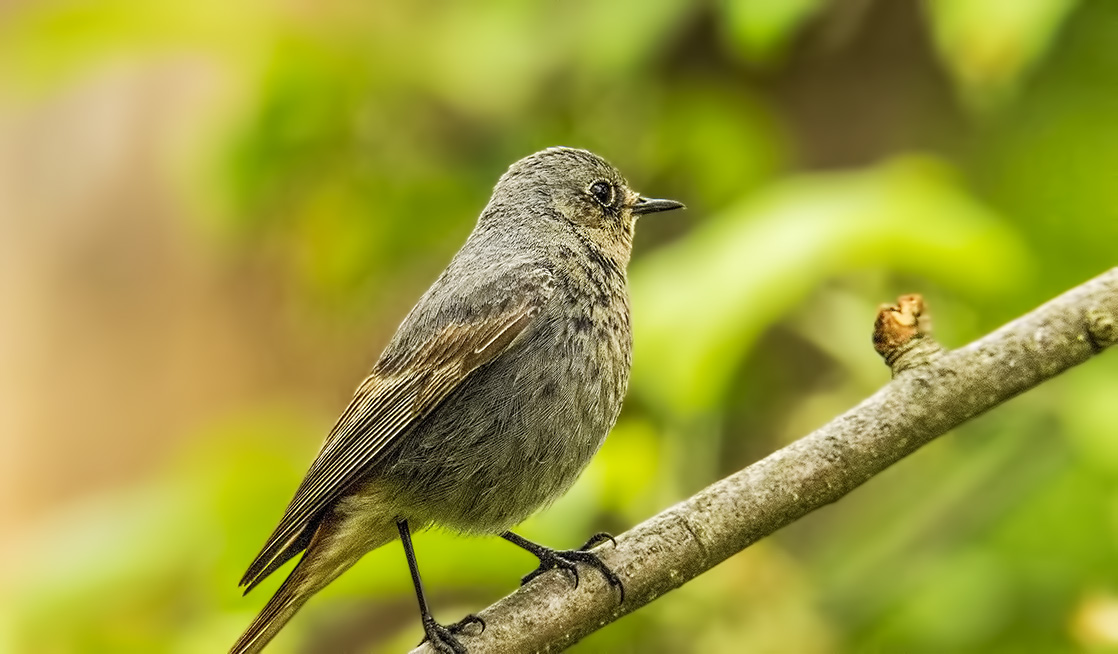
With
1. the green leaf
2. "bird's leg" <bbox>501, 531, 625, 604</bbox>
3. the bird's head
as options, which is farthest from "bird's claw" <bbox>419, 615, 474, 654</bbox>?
the bird's head

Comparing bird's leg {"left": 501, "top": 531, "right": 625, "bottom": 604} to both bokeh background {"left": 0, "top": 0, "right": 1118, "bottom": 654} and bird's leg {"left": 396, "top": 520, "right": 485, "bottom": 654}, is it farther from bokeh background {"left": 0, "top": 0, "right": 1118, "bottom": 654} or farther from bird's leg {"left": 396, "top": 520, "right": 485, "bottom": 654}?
bird's leg {"left": 396, "top": 520, "right": 485, "bottom": 654}

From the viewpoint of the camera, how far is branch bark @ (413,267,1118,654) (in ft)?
9.28

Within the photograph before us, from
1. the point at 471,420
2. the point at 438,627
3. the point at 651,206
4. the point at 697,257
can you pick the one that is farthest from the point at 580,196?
the point at 438,627

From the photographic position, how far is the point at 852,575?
12.5ft

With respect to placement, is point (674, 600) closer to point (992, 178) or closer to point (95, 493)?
point (992, 178)

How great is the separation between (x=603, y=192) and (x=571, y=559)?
4.41 ft

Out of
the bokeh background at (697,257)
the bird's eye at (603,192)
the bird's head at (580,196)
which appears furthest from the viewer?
the bird's eye at (603,192)

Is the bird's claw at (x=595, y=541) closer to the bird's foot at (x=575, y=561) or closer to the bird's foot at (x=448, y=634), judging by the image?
the bird's foot at (x=575, y=561)

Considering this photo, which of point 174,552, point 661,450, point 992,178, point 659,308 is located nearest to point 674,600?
point 661,450

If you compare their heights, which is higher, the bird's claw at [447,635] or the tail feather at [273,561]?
the tail feather at [273,561]

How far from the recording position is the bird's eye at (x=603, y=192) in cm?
391

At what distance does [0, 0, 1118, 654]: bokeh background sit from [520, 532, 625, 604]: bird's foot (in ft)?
0.23

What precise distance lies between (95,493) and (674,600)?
4.37m

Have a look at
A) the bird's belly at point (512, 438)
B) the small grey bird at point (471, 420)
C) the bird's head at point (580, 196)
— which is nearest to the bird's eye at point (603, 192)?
the bird's head at point (580, 196)
